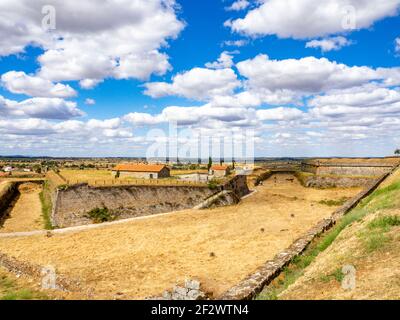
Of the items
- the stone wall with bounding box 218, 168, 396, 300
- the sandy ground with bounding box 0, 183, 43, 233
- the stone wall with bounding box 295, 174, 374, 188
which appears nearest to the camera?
the stone wall with bounding box 218, 168, 396, 300

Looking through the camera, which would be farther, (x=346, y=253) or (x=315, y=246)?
(x=315, y=246)

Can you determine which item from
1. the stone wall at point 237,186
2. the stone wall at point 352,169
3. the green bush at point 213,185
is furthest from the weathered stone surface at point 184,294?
the stone wall at point 352,169

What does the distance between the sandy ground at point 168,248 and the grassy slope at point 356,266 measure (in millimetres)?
4356

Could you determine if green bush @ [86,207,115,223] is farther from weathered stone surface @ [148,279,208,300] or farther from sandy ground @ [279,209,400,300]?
sandy ground @ [279,209,400,300]

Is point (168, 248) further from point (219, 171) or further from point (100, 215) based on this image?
point (219, 171)

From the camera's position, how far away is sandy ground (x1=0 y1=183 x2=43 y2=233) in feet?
103

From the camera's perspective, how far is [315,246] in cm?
1491

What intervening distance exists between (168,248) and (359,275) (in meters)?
16.3

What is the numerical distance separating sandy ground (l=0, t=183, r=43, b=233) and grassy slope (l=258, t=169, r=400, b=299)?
2649 cm

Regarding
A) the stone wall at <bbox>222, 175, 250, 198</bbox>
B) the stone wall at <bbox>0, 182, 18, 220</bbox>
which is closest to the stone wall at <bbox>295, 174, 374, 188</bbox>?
the stone wall at <bbox>222, 175, 250, 198</bbox>
